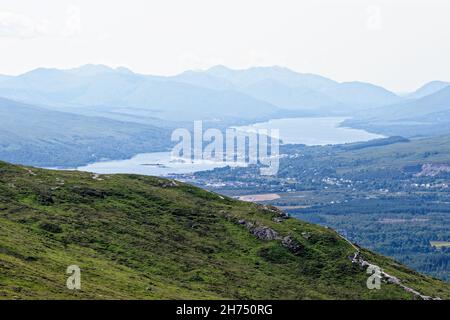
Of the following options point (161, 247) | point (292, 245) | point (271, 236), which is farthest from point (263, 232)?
point (161, 247)

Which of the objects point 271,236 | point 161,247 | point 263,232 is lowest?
point 161,247

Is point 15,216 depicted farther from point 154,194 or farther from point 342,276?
point 342,276

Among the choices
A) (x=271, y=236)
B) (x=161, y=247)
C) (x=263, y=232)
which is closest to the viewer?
(x=161, y=247)

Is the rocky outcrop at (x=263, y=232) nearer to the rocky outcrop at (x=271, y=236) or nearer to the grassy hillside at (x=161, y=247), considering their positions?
the rocky outcrop at (x=271, y=236)

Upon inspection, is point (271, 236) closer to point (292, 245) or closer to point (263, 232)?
point (263, 232)

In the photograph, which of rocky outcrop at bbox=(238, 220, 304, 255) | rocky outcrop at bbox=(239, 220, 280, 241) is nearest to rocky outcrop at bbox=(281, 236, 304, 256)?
rocky outcrop at bbox=(238, 220, 304, 255)

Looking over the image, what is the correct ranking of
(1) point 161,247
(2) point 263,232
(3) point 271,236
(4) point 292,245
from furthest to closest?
(2) point 263,232, (3) point 271,236, (4) point 292,245, (1) point 161,247

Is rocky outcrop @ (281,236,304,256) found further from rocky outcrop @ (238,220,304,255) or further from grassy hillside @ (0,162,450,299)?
grassy hillside @ (0,162,450,299)

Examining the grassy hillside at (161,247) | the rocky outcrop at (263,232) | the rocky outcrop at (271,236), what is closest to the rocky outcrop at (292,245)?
the rocky outcrop at (271,236)
